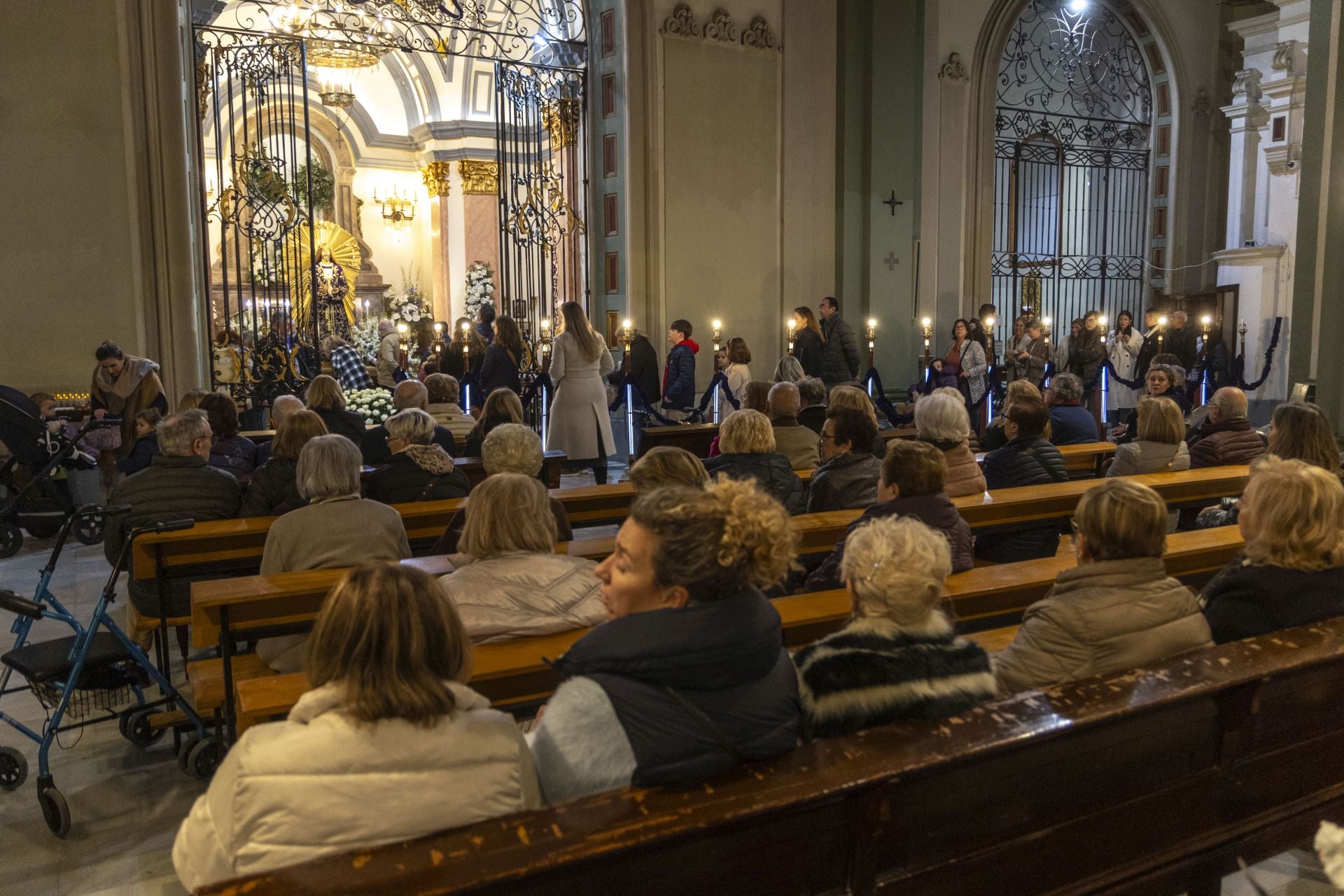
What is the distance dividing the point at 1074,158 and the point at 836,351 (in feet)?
26.9

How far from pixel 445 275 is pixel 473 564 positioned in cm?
1802

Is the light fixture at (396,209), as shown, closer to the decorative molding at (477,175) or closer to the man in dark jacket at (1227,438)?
the decorative molding at (477,175)

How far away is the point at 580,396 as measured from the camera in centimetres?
978

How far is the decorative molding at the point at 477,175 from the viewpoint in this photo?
65.8 feet

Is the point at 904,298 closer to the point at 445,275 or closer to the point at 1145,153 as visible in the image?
the point at 1145,153

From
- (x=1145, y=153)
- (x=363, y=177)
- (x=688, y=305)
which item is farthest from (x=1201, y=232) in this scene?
(x=363, y=177)

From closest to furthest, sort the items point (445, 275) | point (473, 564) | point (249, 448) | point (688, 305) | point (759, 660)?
point (759, 660) → point (473, 564) → point (249, 448) → point (688, 305) → point (445, 275)

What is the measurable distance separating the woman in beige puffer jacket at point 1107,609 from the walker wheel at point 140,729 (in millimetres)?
3298

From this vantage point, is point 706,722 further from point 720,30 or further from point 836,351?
point 720,30

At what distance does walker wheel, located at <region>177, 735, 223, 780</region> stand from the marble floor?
6 centimetres

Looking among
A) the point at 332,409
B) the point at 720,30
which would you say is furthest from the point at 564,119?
the point at 332,409

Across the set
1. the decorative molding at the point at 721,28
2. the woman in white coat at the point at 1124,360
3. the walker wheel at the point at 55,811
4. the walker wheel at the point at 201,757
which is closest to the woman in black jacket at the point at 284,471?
the walker wheel at the point at 201,757

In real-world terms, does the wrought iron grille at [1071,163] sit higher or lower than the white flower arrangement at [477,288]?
higher

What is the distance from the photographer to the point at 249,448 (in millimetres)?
6586
